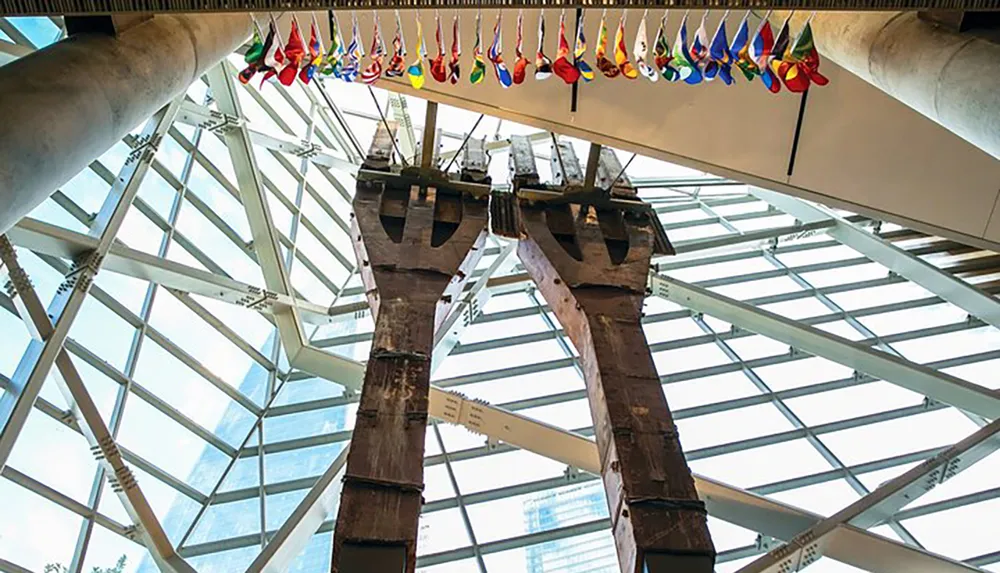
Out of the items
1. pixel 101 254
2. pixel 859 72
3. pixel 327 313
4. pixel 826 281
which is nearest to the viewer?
pixel 859 72

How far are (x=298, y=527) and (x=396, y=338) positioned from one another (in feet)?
12.3

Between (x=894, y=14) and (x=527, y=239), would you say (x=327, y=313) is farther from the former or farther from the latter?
(x=894, y=14)

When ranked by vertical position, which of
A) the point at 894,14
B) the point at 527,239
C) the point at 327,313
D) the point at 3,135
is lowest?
the point at 3,135

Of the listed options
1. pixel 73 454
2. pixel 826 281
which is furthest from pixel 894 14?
pixel 826 281

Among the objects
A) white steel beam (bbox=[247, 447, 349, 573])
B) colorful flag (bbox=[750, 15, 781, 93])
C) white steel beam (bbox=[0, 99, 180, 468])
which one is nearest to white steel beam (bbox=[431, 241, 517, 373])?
white steel beam (bbox=[247, 447, 349, 573])

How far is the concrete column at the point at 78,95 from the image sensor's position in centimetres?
276

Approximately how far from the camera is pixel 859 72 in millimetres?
4402

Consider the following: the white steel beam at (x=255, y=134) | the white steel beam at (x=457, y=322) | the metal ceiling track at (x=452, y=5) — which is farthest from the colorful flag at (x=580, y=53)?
the white steel beam at (x=255, y=134)

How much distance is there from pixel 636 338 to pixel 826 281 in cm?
1212

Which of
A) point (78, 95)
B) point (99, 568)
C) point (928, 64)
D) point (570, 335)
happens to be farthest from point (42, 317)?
point (928, 64)

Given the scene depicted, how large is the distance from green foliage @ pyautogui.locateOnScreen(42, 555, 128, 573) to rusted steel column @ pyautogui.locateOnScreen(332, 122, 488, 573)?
5.20 meters

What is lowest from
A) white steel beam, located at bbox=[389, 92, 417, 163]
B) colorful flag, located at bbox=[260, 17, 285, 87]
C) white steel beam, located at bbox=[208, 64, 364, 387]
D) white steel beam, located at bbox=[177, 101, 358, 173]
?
colorful flag, located at bbox=[260, 17, 285, 87]

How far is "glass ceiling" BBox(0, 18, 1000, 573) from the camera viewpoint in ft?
29.6

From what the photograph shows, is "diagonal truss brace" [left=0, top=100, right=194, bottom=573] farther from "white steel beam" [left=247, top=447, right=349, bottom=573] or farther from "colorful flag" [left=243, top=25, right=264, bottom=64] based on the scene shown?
"colorful flag" [left=243, top=25, right=264, bottom=64]
